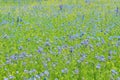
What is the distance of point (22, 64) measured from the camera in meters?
6.27

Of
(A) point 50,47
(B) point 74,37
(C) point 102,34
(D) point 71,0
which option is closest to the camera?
(A) point 50,47

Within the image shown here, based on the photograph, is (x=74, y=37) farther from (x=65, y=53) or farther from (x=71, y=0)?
(x=71, y=0)

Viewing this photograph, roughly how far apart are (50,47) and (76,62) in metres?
1.16

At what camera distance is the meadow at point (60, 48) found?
5836 millimetres

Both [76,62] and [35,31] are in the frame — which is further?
[35,31]

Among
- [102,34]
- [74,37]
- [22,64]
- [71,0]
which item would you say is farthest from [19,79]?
[71,0]

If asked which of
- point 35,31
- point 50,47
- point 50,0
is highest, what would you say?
point 50,47

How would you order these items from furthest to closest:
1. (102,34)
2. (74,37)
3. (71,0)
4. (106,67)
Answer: (71,0) → (102,34) → (74,37) → (106,67)

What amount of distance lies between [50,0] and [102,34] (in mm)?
10846

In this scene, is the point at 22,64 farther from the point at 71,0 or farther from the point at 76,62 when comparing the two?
the point at 71,0

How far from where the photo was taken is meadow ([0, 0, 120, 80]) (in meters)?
5.84

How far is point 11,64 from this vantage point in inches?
247

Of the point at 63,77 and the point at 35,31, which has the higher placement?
the point at 63,77

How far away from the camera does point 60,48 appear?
23.5 ft
